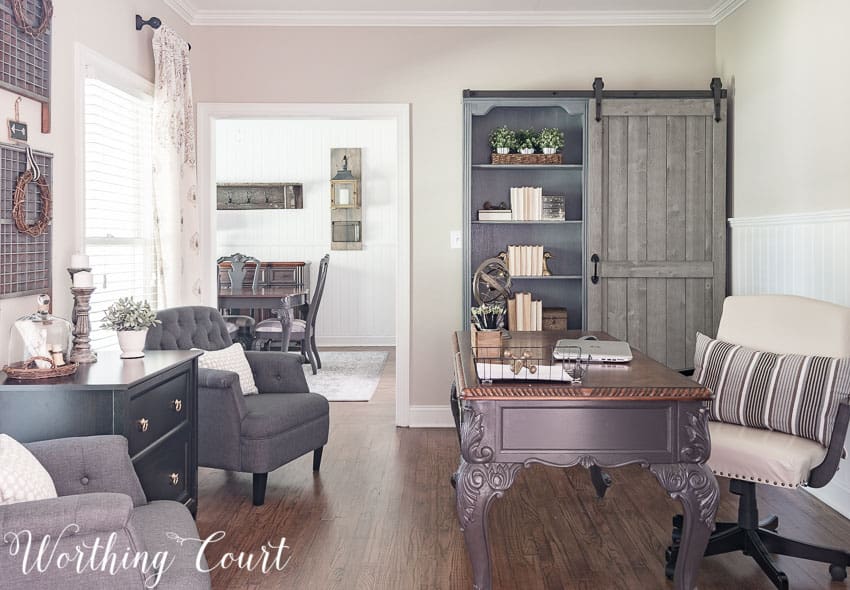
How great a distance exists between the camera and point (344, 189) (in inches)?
359

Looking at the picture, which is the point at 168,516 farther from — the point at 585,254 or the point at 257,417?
the point at 585,254

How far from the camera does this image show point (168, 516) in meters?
2.19

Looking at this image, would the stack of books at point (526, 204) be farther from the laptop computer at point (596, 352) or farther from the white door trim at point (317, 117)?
the laptop computer at point (596, 352)

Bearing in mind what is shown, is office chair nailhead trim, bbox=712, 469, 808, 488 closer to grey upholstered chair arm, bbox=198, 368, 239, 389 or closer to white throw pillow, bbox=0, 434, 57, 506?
grey upholstered chair arm, bbox=198, 368, 239, 389

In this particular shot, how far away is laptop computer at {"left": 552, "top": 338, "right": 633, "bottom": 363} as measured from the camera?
9.22ft

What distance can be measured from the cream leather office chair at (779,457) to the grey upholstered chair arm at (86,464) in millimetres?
1934

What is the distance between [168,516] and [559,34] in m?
4.06

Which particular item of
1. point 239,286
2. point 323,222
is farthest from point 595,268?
point 323,222

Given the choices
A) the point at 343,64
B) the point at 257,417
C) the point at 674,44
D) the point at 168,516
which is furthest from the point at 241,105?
the point at 168,516

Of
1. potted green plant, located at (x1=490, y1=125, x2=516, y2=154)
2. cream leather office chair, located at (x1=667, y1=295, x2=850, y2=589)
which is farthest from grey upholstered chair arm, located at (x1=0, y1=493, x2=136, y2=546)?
potted green plant, located at (x1=490, y1=125, x2=516, y2=154)

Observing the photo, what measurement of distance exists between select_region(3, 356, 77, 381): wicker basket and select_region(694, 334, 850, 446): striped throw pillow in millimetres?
2549

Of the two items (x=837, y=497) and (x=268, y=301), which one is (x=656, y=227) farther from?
(x=268, y=301)

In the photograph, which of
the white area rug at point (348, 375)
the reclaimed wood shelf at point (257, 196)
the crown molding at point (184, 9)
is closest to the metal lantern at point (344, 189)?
the reclaimed wood shelf at point (257, 196)

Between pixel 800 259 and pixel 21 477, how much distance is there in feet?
11.8
